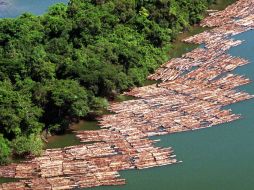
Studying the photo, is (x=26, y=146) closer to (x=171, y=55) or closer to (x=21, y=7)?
(x=171, y=55)

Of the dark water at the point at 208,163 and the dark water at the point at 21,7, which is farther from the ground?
the dark water at the point at 21,7

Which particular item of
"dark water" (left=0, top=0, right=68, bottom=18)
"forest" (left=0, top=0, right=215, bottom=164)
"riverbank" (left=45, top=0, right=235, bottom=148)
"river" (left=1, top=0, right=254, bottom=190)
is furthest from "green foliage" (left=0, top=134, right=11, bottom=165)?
"dark water" (left=0, top=0, right=68, bottom=18)

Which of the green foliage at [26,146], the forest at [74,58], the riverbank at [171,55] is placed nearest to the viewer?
the green foliage at [26,146]

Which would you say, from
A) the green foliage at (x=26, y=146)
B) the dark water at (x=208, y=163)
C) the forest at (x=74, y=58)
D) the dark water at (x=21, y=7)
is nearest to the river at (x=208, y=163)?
the dark water at (x=208, y=163)

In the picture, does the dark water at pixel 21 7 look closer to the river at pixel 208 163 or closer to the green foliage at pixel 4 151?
the river at pixel 208 163

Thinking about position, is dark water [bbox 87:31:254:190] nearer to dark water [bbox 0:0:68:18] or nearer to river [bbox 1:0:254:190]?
river [bbox 1:0:254:190]

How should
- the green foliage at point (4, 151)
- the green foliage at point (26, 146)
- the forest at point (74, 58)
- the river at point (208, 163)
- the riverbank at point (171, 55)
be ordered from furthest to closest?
the riverbank at point (171, 55), the forest at point (74, 58), the green foliage at point (26, 146), the green foliage at point (4, 151), the river at point (208, 163)

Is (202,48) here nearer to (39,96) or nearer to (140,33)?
(140,33)

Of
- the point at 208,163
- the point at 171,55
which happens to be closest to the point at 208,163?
the point at 208,163
